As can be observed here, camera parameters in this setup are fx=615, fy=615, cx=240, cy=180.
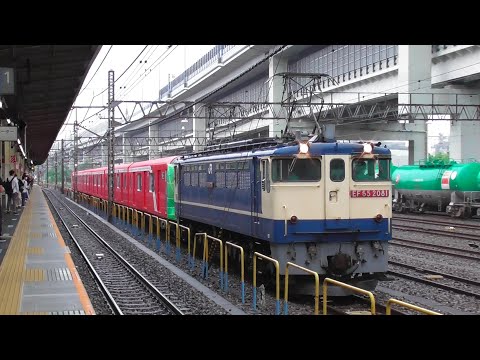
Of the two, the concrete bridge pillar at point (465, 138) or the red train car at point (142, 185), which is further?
the concrete bridge pillar at point (465, 138)

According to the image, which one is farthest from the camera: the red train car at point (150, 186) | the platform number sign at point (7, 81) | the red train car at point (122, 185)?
the red train car at point (122, 185)

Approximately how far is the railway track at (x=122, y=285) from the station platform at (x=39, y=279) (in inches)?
26.2

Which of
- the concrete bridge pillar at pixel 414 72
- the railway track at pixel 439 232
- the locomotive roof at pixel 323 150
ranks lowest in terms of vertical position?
the railway track at pixel 439 232

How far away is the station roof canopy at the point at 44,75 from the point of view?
1404 centimetres

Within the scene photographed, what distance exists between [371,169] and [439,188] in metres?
20.3

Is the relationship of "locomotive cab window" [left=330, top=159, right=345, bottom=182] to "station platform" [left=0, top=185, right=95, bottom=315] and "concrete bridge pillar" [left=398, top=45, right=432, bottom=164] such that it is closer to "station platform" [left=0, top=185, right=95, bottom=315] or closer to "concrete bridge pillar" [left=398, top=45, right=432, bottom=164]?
"station platform" [left=0, top=185, right=95, bottom=315]

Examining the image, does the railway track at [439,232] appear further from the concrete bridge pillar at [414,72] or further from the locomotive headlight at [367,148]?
the locomotive headlight at [367,148]

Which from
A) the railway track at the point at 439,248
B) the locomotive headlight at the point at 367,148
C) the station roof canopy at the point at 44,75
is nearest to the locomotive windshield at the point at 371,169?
the locomotive headlight at the point at 367,148

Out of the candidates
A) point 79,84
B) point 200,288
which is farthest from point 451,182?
point 200,288

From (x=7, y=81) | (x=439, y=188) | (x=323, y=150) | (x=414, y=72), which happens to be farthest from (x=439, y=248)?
(x=414, y=72)

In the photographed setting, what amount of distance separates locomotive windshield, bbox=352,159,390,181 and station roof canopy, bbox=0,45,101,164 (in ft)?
18.4

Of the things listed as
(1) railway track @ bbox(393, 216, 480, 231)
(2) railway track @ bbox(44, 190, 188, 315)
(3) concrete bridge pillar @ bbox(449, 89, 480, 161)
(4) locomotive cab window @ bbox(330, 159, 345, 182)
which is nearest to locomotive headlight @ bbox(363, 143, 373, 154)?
(4) locomotive cab window @ bbox(330, 159, 345, 182)

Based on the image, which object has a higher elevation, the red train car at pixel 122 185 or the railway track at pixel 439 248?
the red train car at pixel 122 185

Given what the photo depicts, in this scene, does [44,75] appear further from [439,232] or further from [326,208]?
[439,232]
